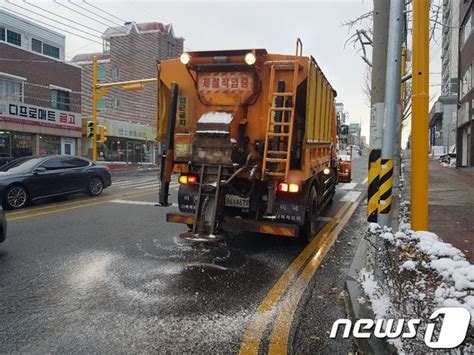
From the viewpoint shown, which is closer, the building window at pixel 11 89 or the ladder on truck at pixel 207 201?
the ladder on truck at pixel 207 201

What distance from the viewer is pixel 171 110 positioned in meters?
6.63

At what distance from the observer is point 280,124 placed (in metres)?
6.20

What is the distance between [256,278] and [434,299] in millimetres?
2855

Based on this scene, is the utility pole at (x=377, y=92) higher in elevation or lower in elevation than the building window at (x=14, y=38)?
lower

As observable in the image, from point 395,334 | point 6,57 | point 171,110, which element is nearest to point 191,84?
point 171,110

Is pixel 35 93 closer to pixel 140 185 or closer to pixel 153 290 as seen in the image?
pixel 140 185

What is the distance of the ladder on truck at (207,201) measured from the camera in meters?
5.93

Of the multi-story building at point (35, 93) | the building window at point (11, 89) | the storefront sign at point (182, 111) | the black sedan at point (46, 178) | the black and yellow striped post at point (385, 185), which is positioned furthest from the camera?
the building window at point (11, 89)

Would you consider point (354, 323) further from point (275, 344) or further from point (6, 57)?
point (6, 57)

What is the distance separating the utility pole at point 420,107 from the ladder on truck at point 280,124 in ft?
6.34

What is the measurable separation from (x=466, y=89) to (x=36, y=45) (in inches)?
1067

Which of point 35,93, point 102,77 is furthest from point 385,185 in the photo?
point 102,77

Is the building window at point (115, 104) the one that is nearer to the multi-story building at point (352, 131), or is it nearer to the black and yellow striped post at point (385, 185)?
the multi-story building at point (352, 131)

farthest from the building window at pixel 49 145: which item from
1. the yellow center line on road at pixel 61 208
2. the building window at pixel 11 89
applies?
the yellow center line on road at pixel 61 208
